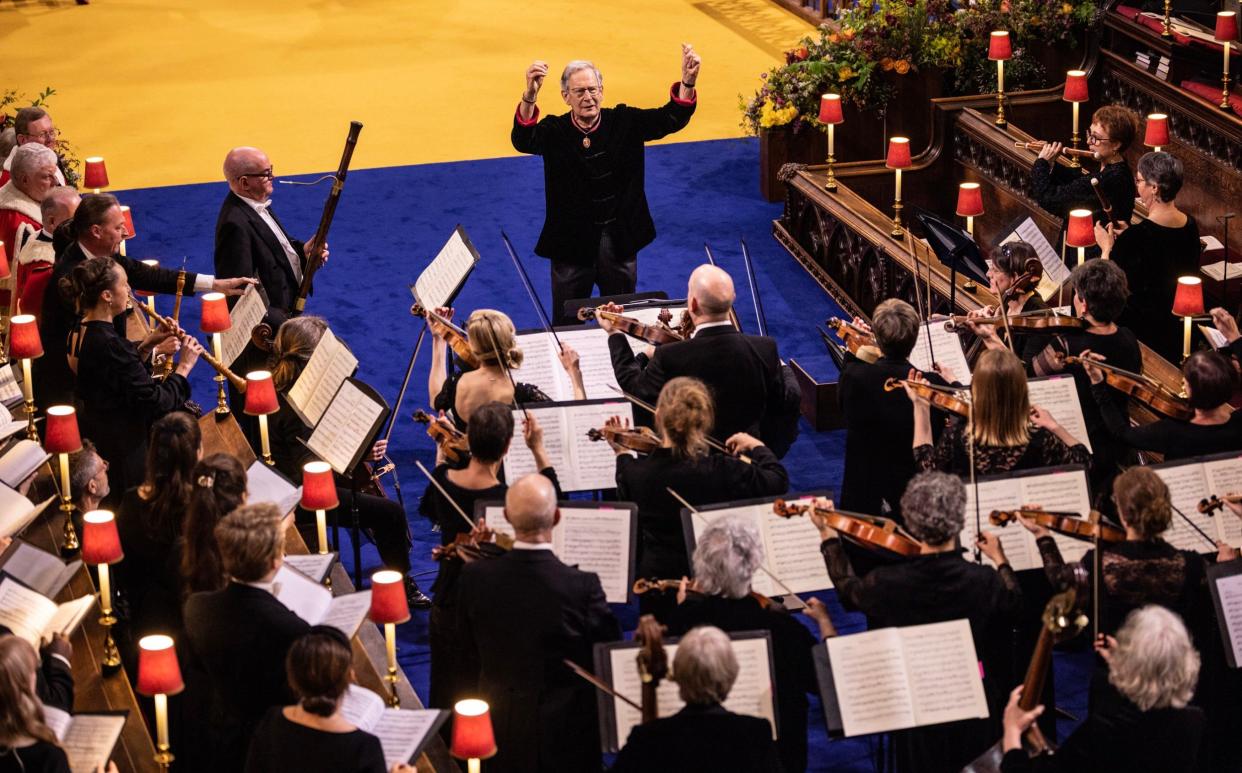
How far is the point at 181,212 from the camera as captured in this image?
10719 millimetres

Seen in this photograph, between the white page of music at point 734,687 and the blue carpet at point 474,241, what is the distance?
2839 millimetres

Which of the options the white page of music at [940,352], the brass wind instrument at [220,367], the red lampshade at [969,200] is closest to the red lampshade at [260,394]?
the brass wind instrument at [220,367]

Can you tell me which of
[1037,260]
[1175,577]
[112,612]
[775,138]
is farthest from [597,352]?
[775,138]

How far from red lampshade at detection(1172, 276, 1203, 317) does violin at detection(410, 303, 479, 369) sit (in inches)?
111

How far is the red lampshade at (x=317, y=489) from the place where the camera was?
5.33m

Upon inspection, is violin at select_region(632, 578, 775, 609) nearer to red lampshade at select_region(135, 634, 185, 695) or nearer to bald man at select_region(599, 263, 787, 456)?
bald man at select_region(599, 263, 787, 456)

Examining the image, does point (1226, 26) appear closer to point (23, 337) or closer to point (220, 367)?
point (220, 367)

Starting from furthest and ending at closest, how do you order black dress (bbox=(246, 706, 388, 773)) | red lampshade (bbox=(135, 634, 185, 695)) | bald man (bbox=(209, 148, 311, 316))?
bald man (bbox=(209, 148, 311, 316))
red lampshade (bbox=(135, 634, 185, 695))
black dress (bbox=(246, 706, 388, 773))

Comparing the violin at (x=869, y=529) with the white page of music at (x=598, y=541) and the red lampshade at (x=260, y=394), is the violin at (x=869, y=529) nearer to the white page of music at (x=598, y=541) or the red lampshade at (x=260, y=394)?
the white page of music at (x=598, y=541)

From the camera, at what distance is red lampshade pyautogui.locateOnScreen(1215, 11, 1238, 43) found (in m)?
8.65

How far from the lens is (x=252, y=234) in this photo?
7043 millimetres

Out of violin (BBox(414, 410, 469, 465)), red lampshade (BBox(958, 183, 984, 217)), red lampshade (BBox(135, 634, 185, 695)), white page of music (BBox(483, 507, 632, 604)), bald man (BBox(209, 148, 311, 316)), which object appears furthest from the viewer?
red lampshade (BBox(958, 183, 984, 217))

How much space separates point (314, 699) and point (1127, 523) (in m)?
2.34

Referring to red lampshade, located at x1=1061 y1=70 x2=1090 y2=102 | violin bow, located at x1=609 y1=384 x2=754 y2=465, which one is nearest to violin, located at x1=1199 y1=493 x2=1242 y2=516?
violin bow, located at x1=609 y1=384 x2=754 y2=465
